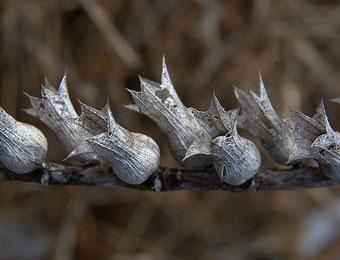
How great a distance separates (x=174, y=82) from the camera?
142 cm

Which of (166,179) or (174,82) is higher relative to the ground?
(166,179)

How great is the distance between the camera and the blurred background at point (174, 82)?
1329 mm

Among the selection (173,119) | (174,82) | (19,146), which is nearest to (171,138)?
(173,119)

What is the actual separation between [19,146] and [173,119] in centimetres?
14

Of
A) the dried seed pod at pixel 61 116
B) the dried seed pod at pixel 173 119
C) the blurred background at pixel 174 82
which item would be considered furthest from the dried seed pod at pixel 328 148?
the blurred background at pixel 174 82

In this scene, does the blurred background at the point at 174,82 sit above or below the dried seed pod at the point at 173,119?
below

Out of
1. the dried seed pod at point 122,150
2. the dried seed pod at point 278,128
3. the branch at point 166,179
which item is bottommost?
the branch at point 166,179

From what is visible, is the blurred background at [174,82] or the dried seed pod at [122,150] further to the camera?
the blurred background at [174,82]

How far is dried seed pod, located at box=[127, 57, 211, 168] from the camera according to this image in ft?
1.84

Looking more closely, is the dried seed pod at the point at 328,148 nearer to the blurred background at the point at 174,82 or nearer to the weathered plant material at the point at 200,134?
the weathered plant material at the point at 200,134

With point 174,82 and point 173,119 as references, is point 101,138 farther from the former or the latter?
point 174,82

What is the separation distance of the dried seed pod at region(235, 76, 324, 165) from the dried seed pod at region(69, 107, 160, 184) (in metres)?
0.10

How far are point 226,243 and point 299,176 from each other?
1.07 meters

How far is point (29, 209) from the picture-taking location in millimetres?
1485
